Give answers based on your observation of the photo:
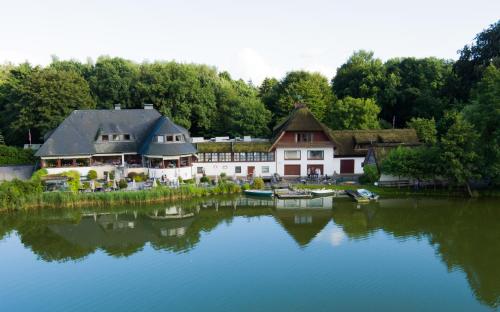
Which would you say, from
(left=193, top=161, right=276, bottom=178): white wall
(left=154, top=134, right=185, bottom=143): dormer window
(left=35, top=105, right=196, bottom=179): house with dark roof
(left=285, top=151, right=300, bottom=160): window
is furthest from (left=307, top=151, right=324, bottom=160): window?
(left=154, top=134, right=185, bottom=143): dormer window

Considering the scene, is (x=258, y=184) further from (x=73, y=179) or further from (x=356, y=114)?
(x=356, y=114)

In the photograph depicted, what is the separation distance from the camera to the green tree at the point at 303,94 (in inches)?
2227

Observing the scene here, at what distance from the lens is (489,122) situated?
36750 mm

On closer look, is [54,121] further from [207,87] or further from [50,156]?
[207,87]

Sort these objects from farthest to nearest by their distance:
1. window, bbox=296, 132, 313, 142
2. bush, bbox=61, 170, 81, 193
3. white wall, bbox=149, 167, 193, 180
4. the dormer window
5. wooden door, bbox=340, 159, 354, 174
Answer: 1. wooden door, bbox=340, 159, 354, 174
2. window, bbox=296, 132, 313, 142
3. the dormer window
4. white wall, bbox=149, 167, 193, 180
5. bush, bbox=61, 170, 81, 193

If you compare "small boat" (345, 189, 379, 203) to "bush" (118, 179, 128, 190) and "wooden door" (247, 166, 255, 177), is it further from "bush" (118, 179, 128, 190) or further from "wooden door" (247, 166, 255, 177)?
"bush" (118, 179, 128, 190)

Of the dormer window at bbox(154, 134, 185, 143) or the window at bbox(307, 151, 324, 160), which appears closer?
the dormer window at bbox(154, 134, 185, 143)

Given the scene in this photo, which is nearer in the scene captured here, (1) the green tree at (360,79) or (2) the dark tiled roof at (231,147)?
(2) the dark tiled roof at (231,147)

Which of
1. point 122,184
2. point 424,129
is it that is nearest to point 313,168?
point 424,129

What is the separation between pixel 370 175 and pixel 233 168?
42.3 feet

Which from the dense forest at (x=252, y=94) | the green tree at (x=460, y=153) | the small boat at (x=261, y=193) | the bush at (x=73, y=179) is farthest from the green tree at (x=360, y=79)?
the bush at (x=73, y=179)

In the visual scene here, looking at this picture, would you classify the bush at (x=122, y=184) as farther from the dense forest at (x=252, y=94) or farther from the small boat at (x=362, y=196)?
the small boat at (x=362, y=196)

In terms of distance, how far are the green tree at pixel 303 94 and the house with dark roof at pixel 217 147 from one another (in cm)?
1088

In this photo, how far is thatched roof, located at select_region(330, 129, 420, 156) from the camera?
147 feet
